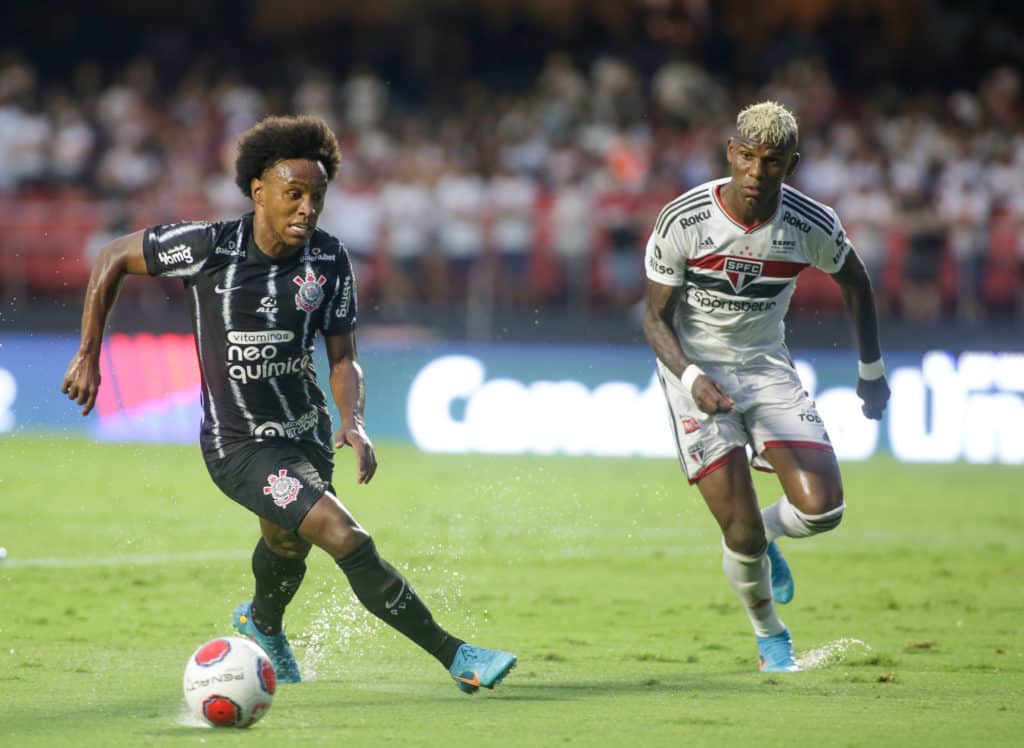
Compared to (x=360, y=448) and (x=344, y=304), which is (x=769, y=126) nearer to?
(x=344, y=304)

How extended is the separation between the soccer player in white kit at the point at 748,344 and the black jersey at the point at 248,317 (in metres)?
1.65

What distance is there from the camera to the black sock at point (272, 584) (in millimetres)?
7109

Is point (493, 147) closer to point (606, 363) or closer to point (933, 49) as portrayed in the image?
point (606, 363)

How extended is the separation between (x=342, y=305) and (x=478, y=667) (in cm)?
160

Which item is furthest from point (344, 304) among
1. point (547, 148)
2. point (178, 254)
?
point (547, 148)

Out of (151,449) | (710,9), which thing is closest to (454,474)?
(151,449)

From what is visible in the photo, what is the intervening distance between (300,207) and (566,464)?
1014cm

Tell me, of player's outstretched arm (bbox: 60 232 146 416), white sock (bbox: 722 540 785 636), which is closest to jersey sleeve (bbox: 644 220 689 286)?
white sock (bbox: 722 540 785 636)

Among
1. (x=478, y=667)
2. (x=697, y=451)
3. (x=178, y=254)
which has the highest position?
(x=178, y=254)

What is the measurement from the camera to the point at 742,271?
7543 millimetres

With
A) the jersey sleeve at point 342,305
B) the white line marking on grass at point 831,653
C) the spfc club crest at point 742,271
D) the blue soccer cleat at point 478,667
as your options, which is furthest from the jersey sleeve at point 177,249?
the white line marking on grass at point 831,653

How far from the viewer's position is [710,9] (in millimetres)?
24281

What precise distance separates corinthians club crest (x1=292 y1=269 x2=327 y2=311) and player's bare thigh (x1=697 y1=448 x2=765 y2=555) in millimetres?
1943

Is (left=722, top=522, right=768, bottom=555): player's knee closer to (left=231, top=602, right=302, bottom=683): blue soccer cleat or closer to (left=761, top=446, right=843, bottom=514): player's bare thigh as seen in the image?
(left=761, top=446, right=843, bottom=514): player's bare thigh
